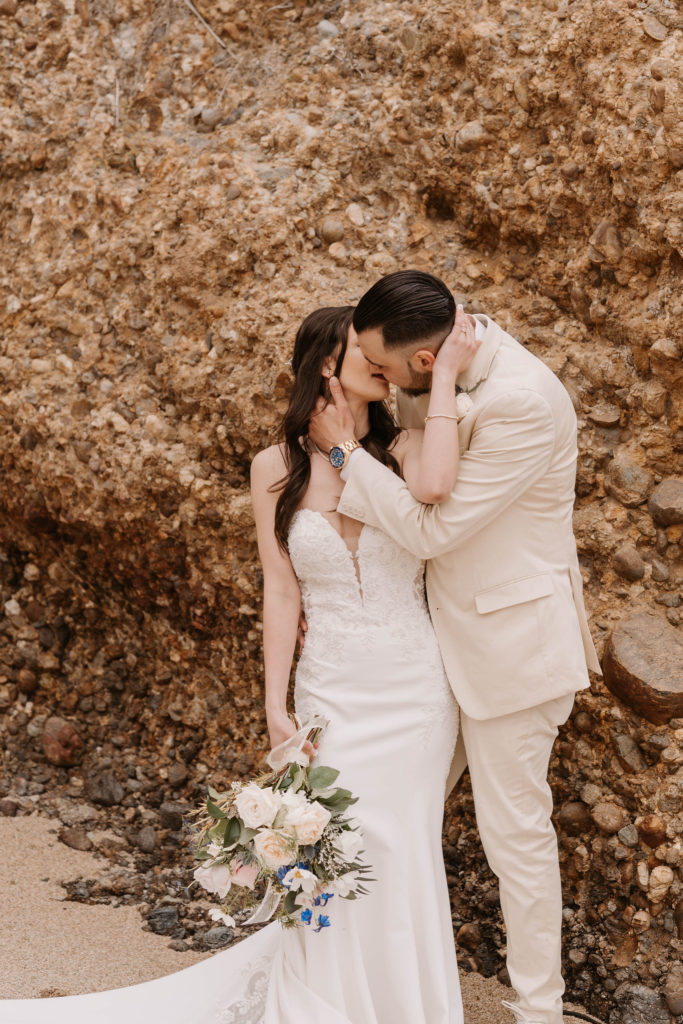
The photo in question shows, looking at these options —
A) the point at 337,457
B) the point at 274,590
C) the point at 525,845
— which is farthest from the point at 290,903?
the point at 337,457

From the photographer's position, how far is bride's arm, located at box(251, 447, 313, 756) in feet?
12.5

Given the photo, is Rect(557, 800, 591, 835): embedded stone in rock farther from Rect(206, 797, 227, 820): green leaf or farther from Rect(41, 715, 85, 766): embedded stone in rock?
Rect(41, 715, 85, 766): embedded stone in rock

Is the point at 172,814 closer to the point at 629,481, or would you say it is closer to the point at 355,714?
the point at 355,714

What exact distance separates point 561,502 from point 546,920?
1.53 meters

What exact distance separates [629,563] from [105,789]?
3.32 m

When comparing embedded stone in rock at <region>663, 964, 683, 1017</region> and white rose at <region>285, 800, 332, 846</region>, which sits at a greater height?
white rose at <region>285, 800, 332, 846</region>

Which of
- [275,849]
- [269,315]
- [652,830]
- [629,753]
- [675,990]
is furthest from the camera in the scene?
[269,315]

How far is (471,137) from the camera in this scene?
5.06m

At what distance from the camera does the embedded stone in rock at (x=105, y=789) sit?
19.3 ft

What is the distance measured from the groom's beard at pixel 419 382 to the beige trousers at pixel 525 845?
1242mm

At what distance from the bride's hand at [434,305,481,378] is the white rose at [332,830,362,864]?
5.16 feet

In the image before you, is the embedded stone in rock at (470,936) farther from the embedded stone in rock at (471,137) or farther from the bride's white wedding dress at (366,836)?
the embedded stone in rock at (471,137)

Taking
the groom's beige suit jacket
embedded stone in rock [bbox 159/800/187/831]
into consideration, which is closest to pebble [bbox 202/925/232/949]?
embedded stone in rock [bbox 159/800/187/831]


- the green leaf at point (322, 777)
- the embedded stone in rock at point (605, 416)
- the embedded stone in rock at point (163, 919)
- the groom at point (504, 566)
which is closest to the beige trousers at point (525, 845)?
the groom at point (504, 566)
